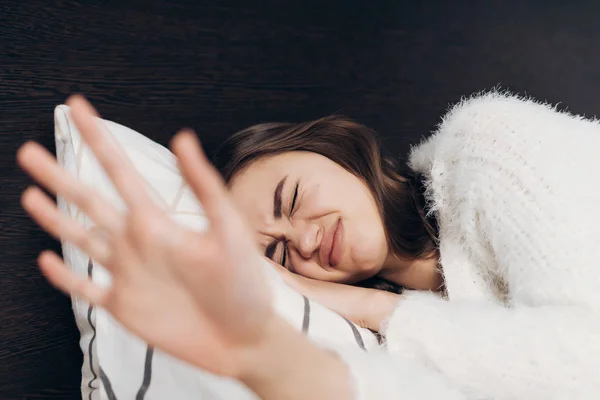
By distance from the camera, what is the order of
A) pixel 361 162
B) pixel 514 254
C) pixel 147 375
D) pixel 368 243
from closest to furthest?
pixel 147 375 → pixel 514 254 → pixel 368 243 → pixel 361 162

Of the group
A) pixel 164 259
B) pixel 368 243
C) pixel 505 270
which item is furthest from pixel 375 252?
pixel 164 259

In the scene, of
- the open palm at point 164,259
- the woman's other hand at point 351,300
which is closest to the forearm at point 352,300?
the woman's other hand at point 351,300

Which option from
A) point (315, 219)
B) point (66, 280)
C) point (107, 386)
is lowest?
point (107, 386)

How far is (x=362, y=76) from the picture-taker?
4.46ft

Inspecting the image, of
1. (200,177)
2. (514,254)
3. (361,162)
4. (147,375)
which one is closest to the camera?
(200,177)

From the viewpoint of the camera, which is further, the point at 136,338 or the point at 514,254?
the point at 514,254

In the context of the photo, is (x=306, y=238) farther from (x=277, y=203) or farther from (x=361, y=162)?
(x=361, y=162)

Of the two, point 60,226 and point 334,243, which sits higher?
point 60,226

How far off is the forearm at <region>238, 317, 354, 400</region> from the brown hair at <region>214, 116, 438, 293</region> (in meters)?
0.59

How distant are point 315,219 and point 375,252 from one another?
0.13m

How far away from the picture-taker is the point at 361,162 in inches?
46.4

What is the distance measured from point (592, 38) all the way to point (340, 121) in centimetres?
84

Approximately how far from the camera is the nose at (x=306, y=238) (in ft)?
3.39

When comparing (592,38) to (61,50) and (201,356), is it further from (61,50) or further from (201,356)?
(201,356)
